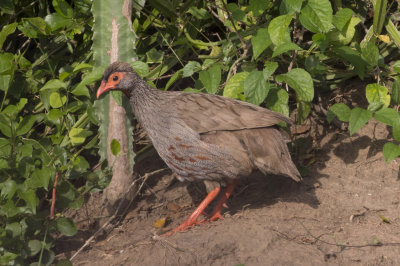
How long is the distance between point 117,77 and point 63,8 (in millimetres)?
910

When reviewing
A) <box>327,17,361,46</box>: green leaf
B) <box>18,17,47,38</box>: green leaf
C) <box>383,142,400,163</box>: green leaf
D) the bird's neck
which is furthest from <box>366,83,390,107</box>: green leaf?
<box>18,17,47,38</box>: green leaf

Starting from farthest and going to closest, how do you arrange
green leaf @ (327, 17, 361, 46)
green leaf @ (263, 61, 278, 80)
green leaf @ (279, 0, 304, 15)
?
green leaf @ (327, 17, 361, 46) → green leaf @ (263, 61, 278, 80) → green leaf @ (279, 0, 304, 15)

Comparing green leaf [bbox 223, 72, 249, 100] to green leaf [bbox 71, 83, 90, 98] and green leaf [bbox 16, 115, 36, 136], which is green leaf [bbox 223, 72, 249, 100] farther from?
green leaf [bbox 16, 115, 36, 136]

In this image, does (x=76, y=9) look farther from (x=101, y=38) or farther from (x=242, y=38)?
(x=242, y=38)

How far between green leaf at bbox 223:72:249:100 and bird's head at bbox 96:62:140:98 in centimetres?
77

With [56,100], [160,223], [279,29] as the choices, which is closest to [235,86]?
[279,29]

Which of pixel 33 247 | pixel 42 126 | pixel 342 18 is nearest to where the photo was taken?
pixel 33 247

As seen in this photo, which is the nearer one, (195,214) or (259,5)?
(259,5)

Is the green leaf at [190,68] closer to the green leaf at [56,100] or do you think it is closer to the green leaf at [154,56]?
the green leaf at [154,56]

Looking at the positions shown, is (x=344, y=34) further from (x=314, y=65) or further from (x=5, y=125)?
(x=5, y=125)

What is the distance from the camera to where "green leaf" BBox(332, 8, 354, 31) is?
4.71 meters

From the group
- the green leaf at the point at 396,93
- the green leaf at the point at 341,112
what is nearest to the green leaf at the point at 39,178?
the green leaf at the point at 341,112

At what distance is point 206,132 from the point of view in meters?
4.68

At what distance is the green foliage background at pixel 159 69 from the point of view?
4250mm
